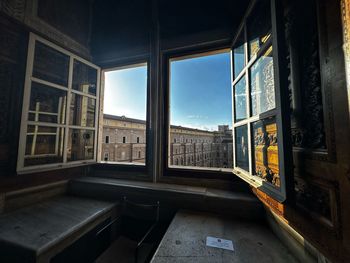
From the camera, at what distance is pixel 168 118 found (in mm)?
2027

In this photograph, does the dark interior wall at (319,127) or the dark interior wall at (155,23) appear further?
the dark interior wall at (155,23)

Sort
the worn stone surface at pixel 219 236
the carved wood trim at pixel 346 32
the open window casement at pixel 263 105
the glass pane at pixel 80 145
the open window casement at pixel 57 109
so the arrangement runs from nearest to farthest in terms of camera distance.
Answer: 1. the carved wood trim at pixel 346 32
2. the open window casement at pixel 263 105
3. the worn stone surface at pixel 219 236
4. the open window casement at pixel 57 109
5. the glass pane at pixel 80 145

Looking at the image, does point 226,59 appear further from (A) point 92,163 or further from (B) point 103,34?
(A) point 92,163

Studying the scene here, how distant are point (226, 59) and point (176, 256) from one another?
6.97ft

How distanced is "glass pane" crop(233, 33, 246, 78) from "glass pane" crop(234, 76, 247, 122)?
0.14 metres

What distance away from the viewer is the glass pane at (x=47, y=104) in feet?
5.37

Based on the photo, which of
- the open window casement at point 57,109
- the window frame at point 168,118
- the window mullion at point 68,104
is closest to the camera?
the open window casement at point 57,109

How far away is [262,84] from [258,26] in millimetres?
480

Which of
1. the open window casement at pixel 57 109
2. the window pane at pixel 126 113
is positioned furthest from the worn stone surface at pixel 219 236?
the open window casement at pixel 57 109

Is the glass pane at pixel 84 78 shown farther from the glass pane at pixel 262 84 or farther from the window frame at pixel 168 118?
the glass pane at pixel 262 84

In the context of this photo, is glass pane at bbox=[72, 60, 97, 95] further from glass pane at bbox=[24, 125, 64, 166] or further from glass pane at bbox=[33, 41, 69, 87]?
glass pane at bbox=[24, 125, 64, 166]

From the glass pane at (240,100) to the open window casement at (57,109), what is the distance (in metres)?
2.01

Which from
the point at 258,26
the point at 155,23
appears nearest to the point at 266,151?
the point at 258,26

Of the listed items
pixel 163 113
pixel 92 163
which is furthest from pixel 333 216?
pixel 92 163
